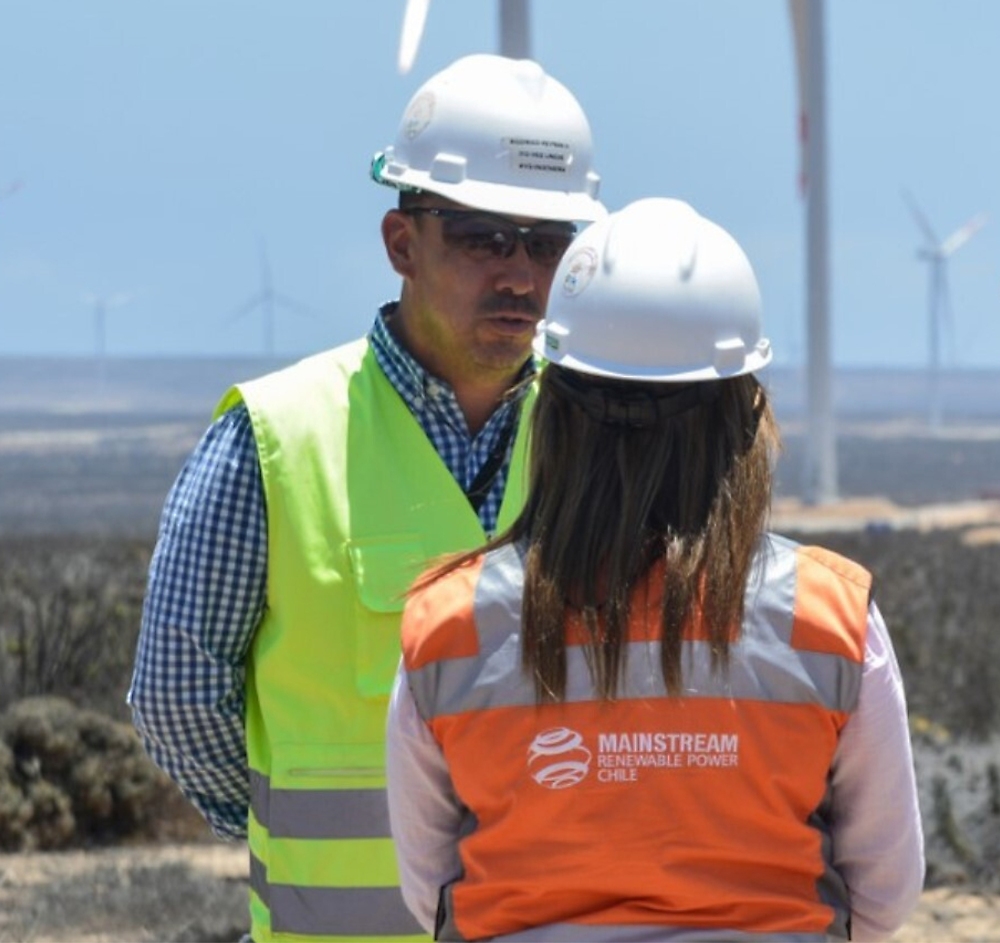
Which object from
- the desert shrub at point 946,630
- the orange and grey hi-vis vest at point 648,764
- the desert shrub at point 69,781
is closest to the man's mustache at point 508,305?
the orange and grey hi-vis vest at point 648,764

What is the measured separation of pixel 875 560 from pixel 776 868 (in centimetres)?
2071

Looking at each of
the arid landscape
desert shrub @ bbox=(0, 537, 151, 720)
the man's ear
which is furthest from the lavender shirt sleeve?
desert shrub @ bbox=(0, 537, 151, 720)

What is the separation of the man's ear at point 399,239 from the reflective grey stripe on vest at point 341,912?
87cm

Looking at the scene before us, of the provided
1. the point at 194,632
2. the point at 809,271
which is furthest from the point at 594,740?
the point at 809,271

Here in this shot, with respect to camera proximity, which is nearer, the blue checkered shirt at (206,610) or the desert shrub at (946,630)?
the blue checkered shirt at (206,610)

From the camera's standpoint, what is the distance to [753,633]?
251 centimetres

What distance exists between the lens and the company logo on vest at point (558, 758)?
2.48m

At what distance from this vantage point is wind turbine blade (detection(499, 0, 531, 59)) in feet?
39.4

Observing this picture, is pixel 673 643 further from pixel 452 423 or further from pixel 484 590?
pixel 452 423

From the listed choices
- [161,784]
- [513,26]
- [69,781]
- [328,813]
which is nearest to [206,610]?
[328,813]

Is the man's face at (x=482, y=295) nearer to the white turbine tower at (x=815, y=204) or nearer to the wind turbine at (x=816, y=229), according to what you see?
the white turbine tower at (x=815, y=204)

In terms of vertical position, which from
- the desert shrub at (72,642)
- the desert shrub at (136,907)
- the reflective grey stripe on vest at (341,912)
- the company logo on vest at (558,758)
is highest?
the company logo on vest at (558,758)

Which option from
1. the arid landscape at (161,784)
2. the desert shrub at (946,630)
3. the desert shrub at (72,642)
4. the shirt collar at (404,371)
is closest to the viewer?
the shirt collar at (404,371)

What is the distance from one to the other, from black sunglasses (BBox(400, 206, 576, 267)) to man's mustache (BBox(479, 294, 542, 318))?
53mm
